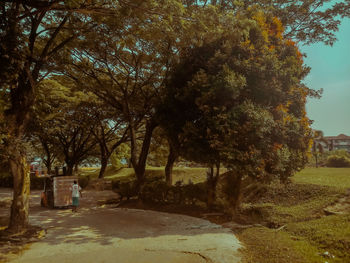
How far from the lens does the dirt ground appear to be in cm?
723

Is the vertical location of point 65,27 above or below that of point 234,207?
above

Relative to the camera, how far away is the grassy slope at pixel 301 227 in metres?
7.18

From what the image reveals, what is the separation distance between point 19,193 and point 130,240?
4.30 meters

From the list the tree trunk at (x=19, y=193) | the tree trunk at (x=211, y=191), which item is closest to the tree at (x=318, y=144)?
the tree trunk at (x=211, y=191)

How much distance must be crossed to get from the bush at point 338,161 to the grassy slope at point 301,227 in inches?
311

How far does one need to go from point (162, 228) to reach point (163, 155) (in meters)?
16.5

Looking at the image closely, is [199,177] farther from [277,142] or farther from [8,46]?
[8,46]

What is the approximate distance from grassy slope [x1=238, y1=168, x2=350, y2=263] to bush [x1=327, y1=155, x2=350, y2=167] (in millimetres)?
7901

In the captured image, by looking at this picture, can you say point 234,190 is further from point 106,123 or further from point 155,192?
point 106,123

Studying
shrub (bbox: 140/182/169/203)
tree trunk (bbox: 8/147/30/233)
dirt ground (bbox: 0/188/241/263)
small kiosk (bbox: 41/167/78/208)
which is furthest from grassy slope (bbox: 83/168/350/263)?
small kiosk (bbox: 41/167/78/208)

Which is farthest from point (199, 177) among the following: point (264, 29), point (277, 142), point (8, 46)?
point (8, 46)

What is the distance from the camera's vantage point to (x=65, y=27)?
1091 cm

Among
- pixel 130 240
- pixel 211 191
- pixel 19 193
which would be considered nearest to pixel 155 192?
pixel 211 191

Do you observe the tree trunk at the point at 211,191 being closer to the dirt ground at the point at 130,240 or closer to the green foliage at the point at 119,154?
the dirt ground at the point at 130,240
